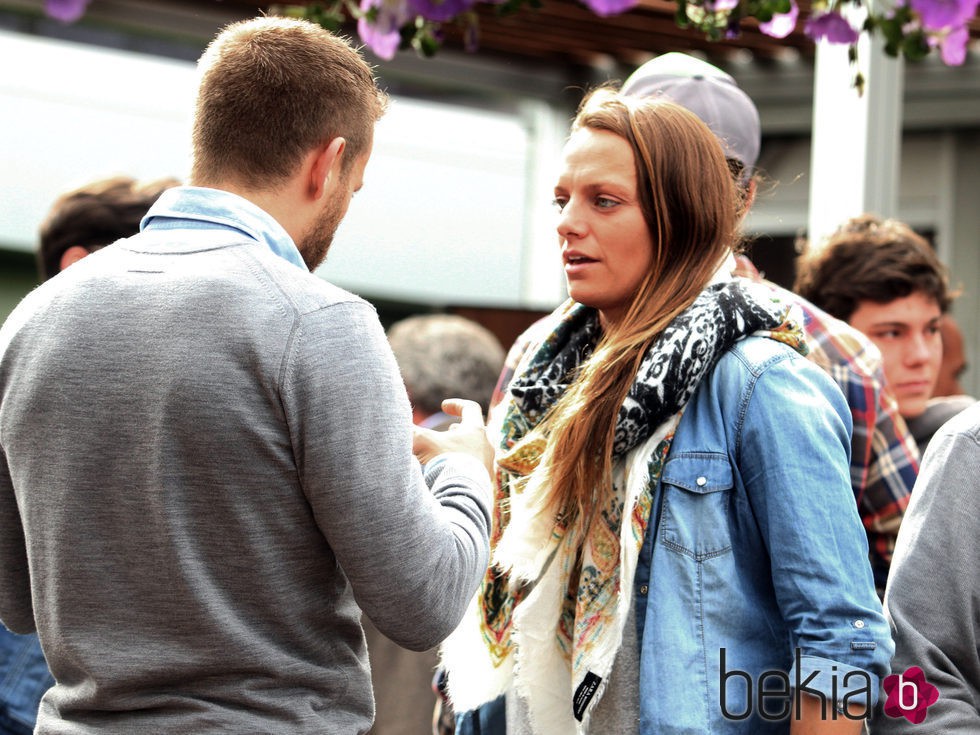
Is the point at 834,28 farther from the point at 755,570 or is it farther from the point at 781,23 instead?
the point at 755,570

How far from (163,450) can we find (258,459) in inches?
4.5

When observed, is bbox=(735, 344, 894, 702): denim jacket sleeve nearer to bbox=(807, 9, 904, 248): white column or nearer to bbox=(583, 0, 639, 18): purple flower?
bbox=(583, 0, 639, 18): purple flower

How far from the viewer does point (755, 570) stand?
2061mm

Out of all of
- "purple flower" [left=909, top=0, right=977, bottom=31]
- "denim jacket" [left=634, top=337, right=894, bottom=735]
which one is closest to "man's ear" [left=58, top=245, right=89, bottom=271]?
"denim jacket" [left=634, top=337, right=894, bottom=735]

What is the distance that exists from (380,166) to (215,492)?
7.16 m

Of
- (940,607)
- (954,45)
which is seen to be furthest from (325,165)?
(940,607)

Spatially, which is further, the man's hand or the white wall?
the white wall

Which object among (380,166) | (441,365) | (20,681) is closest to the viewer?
(20,681)

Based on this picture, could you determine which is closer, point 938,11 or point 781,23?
point 938,11

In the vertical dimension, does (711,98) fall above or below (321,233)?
above

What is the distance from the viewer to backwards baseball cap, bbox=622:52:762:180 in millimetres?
2873

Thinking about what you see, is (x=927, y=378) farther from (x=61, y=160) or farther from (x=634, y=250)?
(x=61, y=160)

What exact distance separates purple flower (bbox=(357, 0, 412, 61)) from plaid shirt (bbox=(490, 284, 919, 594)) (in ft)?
4.56

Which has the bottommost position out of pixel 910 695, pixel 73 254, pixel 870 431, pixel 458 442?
pixel 910 695
